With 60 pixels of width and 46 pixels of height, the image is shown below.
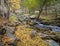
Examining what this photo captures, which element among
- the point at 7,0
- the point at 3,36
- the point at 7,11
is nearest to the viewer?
the point at 3,36

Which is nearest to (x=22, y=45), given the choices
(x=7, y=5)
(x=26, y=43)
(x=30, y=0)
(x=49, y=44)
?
(x=26, y=43)

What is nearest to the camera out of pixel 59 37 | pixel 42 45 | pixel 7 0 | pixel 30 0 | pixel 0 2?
pixel 42 45

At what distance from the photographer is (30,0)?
49.2m

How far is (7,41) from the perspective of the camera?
1223 cm

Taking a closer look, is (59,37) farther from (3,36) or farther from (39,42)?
(3,36)

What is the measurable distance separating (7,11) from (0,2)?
2.21 metres

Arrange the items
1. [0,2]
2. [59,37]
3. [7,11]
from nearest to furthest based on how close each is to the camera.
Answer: [59,37]
[0,2]
[7,11]

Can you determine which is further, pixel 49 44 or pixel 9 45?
pixel 49 44

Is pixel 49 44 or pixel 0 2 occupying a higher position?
pixel 0 2

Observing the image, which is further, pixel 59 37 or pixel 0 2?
pixel 0 2

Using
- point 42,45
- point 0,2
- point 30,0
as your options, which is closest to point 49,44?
point 42,45

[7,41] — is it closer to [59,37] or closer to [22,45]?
[22,45]

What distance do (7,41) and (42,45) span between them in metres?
3.35

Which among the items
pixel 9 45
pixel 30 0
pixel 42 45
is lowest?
pixel 30 0
